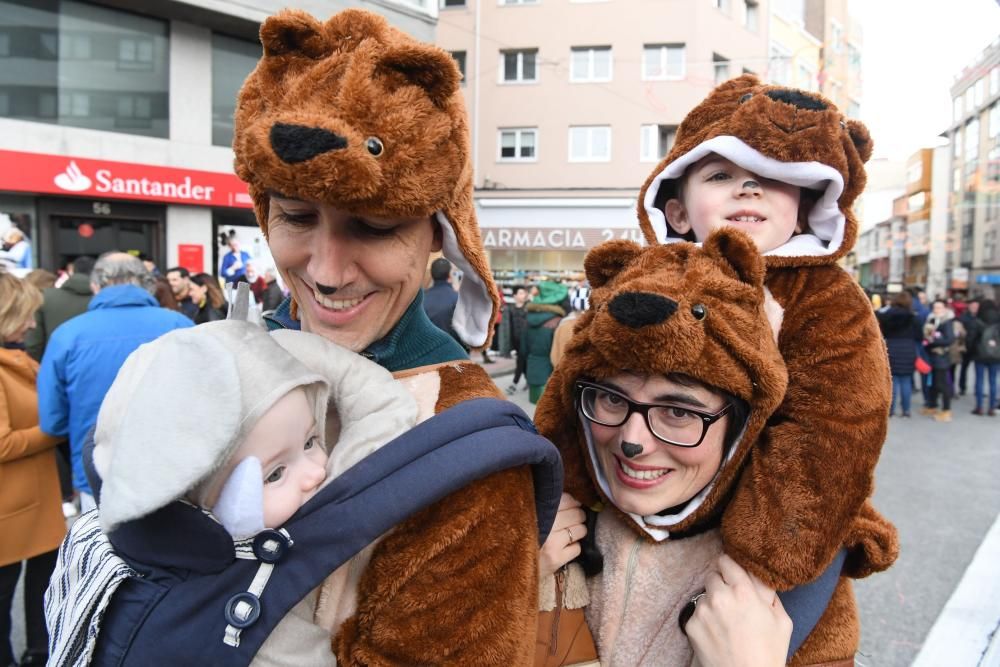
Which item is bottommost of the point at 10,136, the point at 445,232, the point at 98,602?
the point at 98,602

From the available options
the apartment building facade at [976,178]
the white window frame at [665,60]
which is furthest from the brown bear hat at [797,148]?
the apartment building facade at [976,178]

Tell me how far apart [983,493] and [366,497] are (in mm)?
7031

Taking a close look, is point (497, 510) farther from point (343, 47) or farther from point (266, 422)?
point (343, 47)

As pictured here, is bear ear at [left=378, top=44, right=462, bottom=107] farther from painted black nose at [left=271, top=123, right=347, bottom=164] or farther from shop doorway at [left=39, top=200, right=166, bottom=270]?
shop doorway at [left=39, top=200, right=166, bottom=270]

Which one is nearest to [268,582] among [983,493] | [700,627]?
[700,627]

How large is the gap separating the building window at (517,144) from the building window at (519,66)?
1563mm

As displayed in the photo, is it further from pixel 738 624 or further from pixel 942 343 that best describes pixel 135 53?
pixel 942 343

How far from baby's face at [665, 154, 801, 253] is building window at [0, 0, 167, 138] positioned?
38.2ft

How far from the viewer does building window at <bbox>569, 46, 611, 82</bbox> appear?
68.6 ft

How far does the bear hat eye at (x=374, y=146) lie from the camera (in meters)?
1.14

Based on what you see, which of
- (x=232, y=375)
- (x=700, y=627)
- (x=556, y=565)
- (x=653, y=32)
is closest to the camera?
(x=232, y=375)

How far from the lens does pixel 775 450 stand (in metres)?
1.43

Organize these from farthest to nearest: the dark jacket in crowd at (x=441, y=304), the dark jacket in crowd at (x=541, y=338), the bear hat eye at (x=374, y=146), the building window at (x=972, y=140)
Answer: the building window at (x=972, y=140), the dark jacket in crowd at (x=541, y=338), the dark jacket in crowd at (x=441, y=304), the bear hat eye at (x=374, y=146)

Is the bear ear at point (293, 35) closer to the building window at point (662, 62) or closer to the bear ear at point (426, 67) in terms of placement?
the bear ear at point (426, 67)
